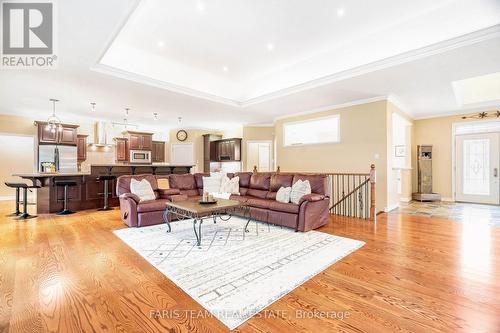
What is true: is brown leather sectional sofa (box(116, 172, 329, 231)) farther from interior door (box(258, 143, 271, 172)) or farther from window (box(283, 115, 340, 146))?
interior door (box(258, 143, 271, 172))

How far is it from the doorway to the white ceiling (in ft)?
10.5

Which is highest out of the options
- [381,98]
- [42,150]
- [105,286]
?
[381,98]

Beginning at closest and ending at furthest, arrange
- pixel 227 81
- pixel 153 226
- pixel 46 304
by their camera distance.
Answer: pixel 46 304 → pixel 153 226 → pixel 227 81

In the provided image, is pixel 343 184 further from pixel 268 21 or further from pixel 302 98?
pixel 268 21

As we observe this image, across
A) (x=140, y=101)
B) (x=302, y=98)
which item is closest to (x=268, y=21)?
(x=302, y=98)

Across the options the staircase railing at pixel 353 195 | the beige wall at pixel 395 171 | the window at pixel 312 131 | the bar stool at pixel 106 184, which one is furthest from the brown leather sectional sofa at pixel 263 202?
the window at pixel 312 131

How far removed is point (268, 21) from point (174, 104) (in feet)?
12.0

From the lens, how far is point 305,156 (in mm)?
7250

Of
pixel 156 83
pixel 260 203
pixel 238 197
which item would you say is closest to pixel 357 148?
pixel 260 203

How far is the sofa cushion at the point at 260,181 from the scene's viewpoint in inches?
215

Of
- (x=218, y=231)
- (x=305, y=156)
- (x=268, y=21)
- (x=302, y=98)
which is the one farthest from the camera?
(x=305, y=156)

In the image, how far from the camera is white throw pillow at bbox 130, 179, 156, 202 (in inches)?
189

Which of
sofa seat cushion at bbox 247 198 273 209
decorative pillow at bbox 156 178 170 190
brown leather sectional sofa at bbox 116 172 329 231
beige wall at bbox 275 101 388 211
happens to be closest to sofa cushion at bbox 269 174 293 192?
brown leather sectional sofa at bbox 116 172 329 231

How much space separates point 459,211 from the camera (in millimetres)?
5945
